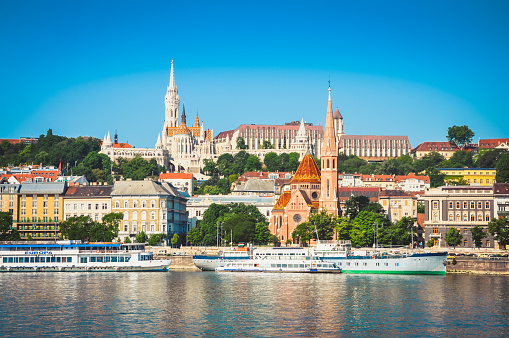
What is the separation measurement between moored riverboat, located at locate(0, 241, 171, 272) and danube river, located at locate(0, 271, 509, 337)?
34.7 feet

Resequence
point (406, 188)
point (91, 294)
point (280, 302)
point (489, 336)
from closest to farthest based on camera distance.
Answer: point (489, 336) → point (280, 302) → point (91, 294) → point (406, 188)

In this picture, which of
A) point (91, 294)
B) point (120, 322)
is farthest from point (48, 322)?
point (91, 294)

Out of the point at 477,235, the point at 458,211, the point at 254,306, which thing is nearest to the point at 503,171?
the point at 458,211

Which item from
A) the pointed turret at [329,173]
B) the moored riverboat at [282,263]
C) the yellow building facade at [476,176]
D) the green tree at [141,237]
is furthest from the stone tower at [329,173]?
the yellow building facade at [476,176]

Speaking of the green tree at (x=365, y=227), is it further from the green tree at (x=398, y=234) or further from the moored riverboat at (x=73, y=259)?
the moored riverboat at (x=73, y=259)

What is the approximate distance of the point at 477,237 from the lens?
3875 inches

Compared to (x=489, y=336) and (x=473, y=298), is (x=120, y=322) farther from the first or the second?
(x=473, y=298)

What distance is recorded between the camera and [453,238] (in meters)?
101

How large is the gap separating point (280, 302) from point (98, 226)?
1966 inches

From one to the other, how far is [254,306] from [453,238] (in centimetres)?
4978

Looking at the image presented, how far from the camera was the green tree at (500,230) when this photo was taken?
307 ft

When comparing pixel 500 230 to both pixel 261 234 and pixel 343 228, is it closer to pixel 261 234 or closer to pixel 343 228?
pixel 343 228

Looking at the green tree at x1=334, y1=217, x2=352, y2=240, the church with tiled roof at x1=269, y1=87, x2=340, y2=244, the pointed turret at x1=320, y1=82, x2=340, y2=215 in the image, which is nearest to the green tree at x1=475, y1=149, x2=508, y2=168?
the church with tiled roof at x1=269, y1=87, x2=340, y2=244

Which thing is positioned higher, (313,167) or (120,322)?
(313,167)
